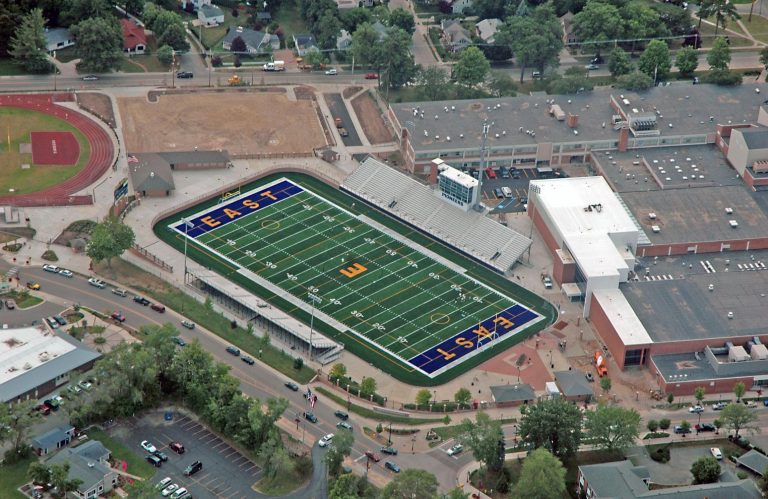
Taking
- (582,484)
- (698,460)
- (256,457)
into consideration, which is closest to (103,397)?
(256,457)

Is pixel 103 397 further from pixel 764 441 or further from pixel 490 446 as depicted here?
pixel 764 441

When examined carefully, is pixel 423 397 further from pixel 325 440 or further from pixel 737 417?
pixel 737 417

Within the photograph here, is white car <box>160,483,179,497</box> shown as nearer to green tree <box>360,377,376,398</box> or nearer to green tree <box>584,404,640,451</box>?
green tree <box>360,377,376,398</box>

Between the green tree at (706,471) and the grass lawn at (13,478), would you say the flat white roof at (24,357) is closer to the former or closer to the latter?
the grass lawn at (13,478)

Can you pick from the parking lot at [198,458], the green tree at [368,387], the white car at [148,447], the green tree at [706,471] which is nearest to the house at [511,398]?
the green tree at [368,387]

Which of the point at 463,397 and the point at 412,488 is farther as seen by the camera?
the point at 463,397

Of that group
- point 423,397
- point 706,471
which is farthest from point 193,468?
point 706,471
